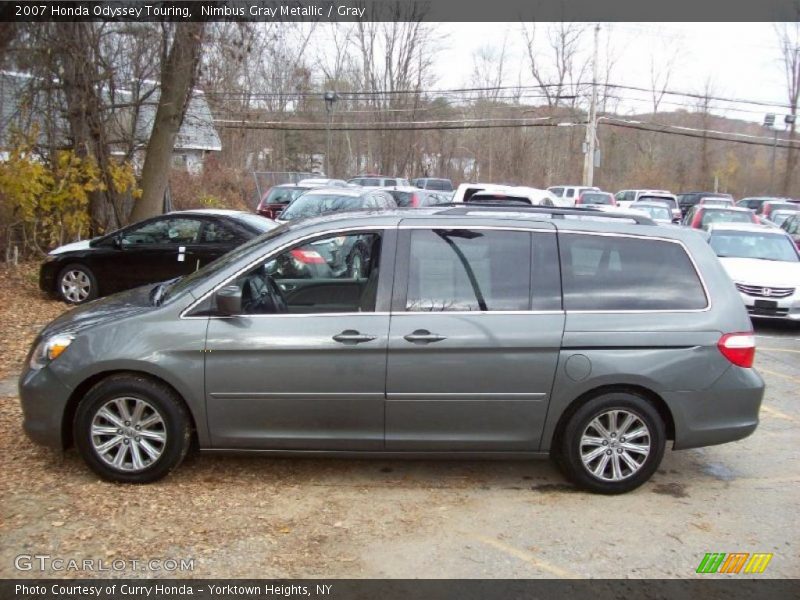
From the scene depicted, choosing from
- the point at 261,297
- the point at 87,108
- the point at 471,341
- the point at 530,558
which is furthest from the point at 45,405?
the point at 87,108

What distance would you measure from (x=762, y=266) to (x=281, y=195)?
14.8m

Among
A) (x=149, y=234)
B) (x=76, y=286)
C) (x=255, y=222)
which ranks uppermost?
(x=255, y=222)

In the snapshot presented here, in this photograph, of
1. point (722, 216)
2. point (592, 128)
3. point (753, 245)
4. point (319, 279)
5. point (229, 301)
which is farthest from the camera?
point (592, 128)

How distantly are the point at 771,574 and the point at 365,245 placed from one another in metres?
2.98

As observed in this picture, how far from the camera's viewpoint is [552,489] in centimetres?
448

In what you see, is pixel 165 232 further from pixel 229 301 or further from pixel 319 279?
pixel 229 301

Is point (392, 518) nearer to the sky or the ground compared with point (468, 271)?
nearer to the ground

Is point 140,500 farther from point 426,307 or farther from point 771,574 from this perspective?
point 771,574

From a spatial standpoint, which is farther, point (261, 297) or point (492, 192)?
point (492, 192)

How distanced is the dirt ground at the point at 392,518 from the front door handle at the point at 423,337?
1009 millimetres

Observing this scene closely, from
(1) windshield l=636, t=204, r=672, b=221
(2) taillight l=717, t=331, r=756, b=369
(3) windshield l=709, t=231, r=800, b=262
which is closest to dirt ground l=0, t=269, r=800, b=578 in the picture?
(2) taillight l=717, t=331, r=756, b=369

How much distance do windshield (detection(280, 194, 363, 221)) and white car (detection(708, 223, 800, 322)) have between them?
6822 millimetres

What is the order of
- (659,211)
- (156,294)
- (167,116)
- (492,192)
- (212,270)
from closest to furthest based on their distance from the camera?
(212,270) → (156,294) → (492,192) → (167,116) → (659,211)

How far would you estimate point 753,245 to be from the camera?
38.8 ft
